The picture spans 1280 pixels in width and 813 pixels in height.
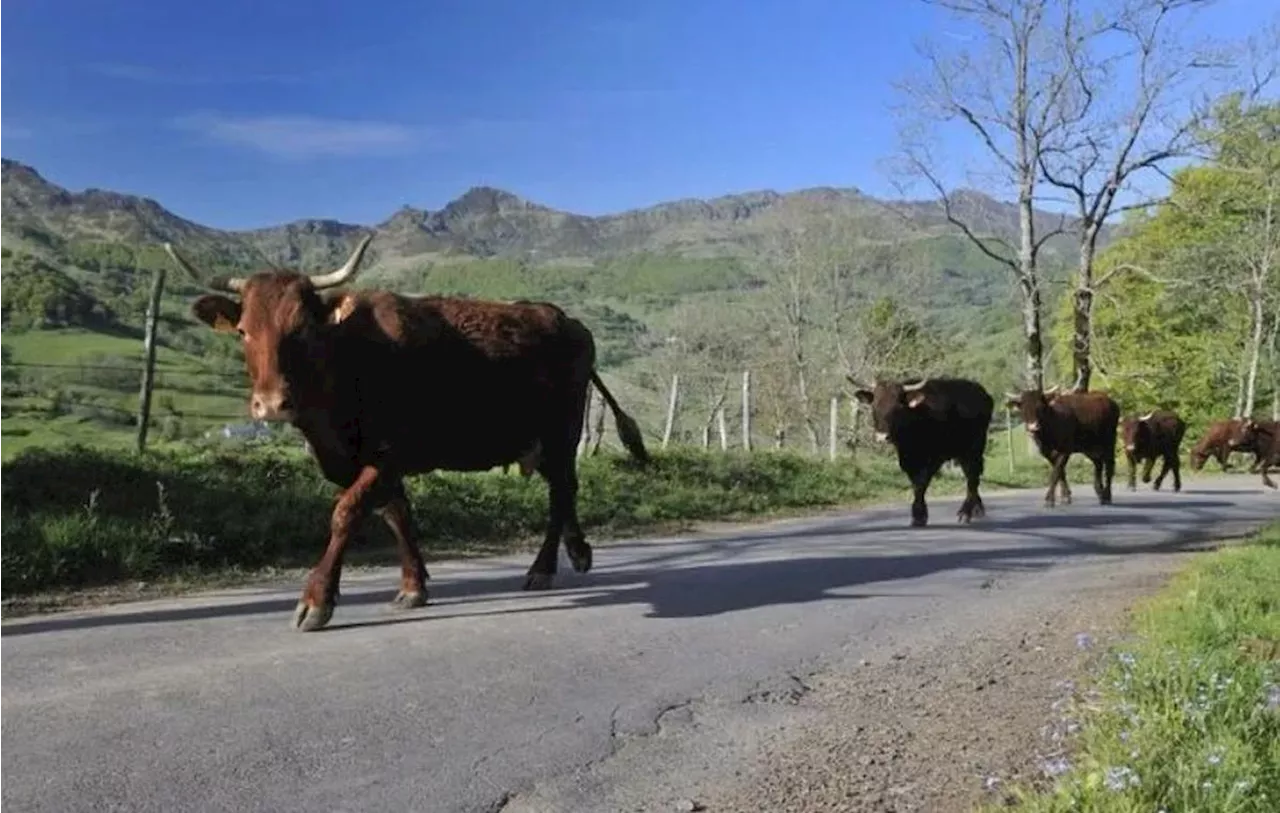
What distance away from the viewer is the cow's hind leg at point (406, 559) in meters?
8.71

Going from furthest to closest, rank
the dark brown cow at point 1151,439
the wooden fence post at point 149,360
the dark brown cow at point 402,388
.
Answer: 1. the dark brown cow at point 1151,439
2. the wooden fence post at point 149,360
3. the dark brown cow at point 402,388

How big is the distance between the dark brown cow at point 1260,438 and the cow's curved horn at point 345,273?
1176 inches

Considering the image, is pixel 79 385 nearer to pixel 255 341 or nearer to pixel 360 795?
pixel 255 341

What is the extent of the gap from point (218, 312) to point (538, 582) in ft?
10.9

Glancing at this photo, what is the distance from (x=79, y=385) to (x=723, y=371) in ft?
112

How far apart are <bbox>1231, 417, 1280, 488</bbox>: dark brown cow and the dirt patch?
2718 cm

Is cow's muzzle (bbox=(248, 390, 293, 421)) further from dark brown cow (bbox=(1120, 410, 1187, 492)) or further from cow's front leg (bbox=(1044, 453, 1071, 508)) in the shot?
dark brown cow (bbox=(1120, 410, 1187, 492))

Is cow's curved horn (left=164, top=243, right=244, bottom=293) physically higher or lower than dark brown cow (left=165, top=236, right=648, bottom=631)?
higher

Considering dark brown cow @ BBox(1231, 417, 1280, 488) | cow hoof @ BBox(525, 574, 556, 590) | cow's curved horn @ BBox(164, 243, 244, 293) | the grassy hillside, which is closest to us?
cow's curved horn @ BBox(164, 243, 244, 293)

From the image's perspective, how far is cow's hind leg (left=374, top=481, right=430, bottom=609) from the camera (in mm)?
8711

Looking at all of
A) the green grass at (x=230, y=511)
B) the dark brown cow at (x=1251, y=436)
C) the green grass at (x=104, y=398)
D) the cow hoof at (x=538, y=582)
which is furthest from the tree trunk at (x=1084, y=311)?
the cow hoof at (x=538, y=582)

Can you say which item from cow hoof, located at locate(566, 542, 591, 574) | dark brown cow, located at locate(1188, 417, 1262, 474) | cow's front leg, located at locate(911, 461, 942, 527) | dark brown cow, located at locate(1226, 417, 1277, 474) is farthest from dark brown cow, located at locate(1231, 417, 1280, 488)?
cow hoof, located at locate(566, 542, 591, 574)

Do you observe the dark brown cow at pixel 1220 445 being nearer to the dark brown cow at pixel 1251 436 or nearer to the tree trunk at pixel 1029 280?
the dark brown cow at pixel 1251 436

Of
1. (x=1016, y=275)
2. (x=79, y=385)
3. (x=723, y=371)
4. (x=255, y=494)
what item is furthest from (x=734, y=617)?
(x=723, y=371)
